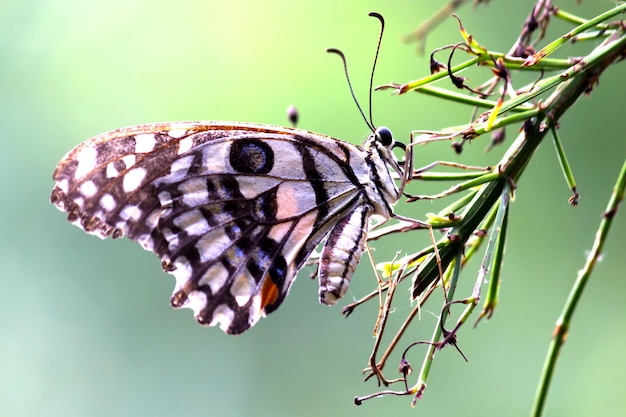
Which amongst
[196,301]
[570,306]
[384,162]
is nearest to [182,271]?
[196,301]

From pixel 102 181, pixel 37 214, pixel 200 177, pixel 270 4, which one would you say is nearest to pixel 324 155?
pixel 200 177

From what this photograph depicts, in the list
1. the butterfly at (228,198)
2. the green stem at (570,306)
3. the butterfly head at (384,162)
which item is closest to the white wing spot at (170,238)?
the butterfly at (228,198)

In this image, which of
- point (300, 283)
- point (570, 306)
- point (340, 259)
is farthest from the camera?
point (300, 283)

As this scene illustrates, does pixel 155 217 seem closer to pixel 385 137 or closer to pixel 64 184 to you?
pixel 64 184

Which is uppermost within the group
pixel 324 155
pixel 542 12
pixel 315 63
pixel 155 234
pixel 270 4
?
pixel 270 4

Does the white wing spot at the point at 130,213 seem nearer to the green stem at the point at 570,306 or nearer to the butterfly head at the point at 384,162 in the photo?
the butterfly head at the point at 384,162

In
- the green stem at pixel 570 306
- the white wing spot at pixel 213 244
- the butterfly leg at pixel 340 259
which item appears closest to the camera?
the green stem at pixel 570 306

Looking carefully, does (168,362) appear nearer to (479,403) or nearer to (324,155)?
(479,403)
